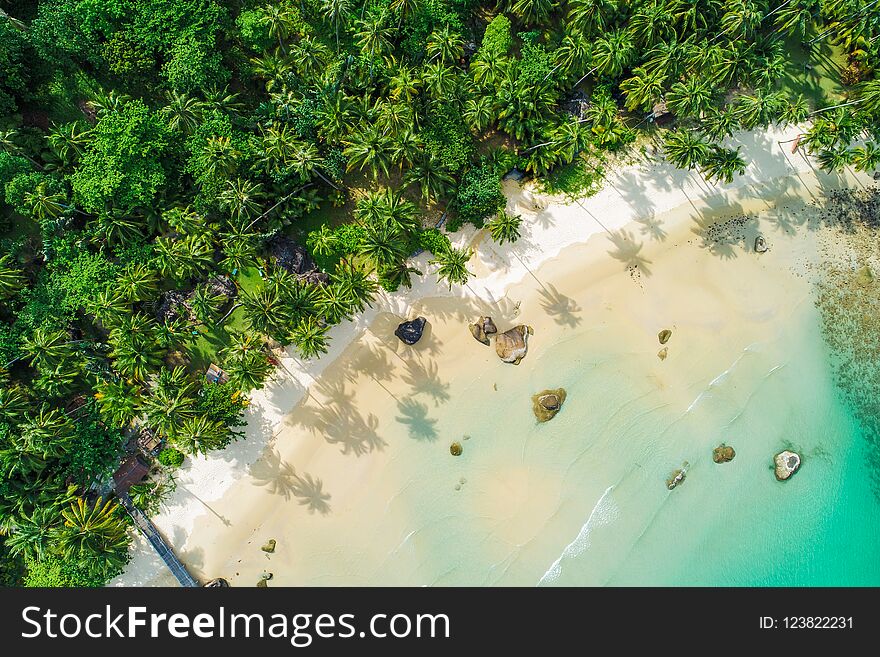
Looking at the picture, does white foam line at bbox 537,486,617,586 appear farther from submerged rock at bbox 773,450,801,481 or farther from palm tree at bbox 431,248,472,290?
palm tree at bbox 431,248,472,290

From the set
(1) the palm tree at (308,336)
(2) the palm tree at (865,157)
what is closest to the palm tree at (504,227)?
(1) the palm tree at (308,336)

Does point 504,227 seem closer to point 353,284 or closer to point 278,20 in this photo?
point 353,284

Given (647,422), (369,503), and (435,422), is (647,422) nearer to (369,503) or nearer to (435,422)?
(435,422)

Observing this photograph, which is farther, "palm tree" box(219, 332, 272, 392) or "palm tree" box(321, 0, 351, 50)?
"palm tree" box(219, 332, 272, 392)

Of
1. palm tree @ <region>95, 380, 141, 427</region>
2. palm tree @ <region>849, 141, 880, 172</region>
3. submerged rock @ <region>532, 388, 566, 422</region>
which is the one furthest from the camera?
submerged rock @ <region>532, 388, 566, 422</region>

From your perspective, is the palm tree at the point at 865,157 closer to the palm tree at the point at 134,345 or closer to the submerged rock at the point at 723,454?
the submerged rock at the point at 723,454

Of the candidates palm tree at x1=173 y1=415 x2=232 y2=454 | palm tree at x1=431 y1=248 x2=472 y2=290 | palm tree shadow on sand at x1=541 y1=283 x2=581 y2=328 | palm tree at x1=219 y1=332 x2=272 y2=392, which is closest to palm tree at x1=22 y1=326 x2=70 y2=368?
palm tree at x1=173 y1=415 x2=232 y2=454
